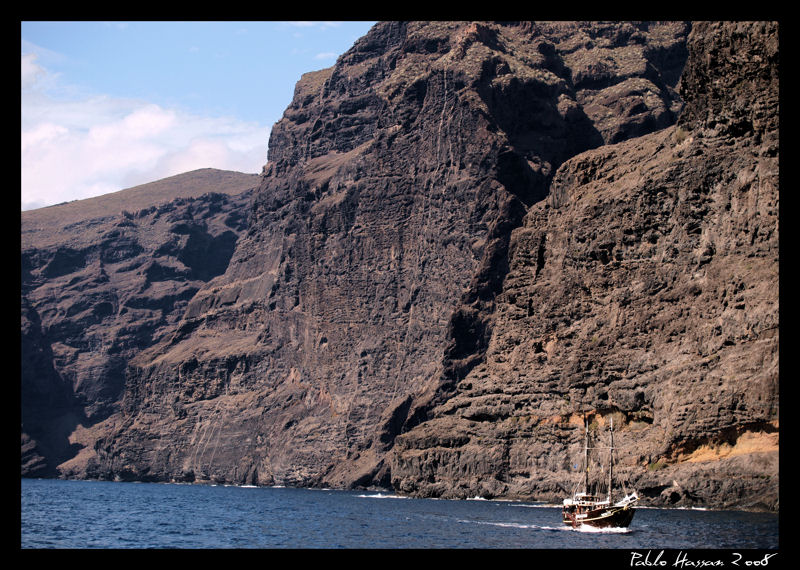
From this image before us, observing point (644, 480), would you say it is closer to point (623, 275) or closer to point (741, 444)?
point (741, 444)

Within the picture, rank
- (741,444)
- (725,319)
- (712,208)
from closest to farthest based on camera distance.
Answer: (741,444), (725,319), (712,208)

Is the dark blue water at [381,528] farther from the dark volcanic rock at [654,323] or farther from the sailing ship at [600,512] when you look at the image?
the dark volcanic rock at [654,323]

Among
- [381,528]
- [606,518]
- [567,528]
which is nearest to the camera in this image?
[606,518]

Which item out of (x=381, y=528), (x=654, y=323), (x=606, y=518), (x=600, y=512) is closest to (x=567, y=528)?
(x=600, y=512)

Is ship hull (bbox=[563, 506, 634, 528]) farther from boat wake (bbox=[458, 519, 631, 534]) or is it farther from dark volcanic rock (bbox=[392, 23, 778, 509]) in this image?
dark volcanic rock (bbox=[392, 23, 778, 509])

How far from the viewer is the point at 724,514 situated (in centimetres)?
9250

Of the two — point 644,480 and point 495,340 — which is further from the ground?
point 495,340

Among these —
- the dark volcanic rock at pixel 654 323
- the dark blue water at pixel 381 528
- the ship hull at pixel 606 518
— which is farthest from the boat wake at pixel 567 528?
the dark volcanic rock at pixel 654 323

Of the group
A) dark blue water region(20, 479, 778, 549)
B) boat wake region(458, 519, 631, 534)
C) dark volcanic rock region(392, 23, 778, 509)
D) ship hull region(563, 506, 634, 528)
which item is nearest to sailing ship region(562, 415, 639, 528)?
ship hull region(563, 506, 634, 528)

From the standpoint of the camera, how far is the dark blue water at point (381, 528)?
237 feet

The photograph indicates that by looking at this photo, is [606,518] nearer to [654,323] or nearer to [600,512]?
[600,512]

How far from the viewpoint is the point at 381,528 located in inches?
3541

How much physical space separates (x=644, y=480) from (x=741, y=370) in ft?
46.9
